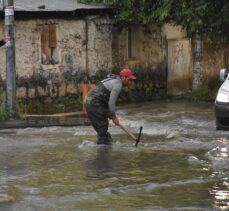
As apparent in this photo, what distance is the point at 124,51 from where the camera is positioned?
78.3ft

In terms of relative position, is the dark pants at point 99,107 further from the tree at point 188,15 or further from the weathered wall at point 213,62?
the weathered wall at point 213,62

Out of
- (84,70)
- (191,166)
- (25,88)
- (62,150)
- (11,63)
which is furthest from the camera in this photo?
(84,70)

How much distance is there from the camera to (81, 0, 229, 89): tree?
70.5 feet

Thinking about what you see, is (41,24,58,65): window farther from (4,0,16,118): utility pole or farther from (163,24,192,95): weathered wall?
(4,0,16,118): utility pole

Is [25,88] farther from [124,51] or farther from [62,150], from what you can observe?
[62,150]

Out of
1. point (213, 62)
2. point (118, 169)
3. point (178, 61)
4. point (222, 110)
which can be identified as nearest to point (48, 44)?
point (178, 61)

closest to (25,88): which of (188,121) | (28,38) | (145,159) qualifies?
(28,38)

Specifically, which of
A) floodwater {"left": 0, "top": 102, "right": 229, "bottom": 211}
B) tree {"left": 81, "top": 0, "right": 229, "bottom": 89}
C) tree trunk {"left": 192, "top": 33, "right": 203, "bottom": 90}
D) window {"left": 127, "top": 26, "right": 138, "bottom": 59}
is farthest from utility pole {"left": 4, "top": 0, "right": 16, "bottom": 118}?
tree trunk {"left": 192, "top": 33, "right": 203, "bottom": 90}

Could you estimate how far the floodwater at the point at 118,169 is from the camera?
32.2ft

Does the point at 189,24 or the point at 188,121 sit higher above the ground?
the point at 189,24

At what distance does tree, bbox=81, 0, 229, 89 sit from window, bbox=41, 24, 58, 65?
A: 1.75 metres

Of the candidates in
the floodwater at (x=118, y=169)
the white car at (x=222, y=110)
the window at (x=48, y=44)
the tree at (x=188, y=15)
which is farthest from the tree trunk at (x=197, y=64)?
the white car at (x=222, y=110)

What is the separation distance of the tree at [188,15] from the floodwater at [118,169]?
4.34m

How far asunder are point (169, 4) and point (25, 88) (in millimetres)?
4456
